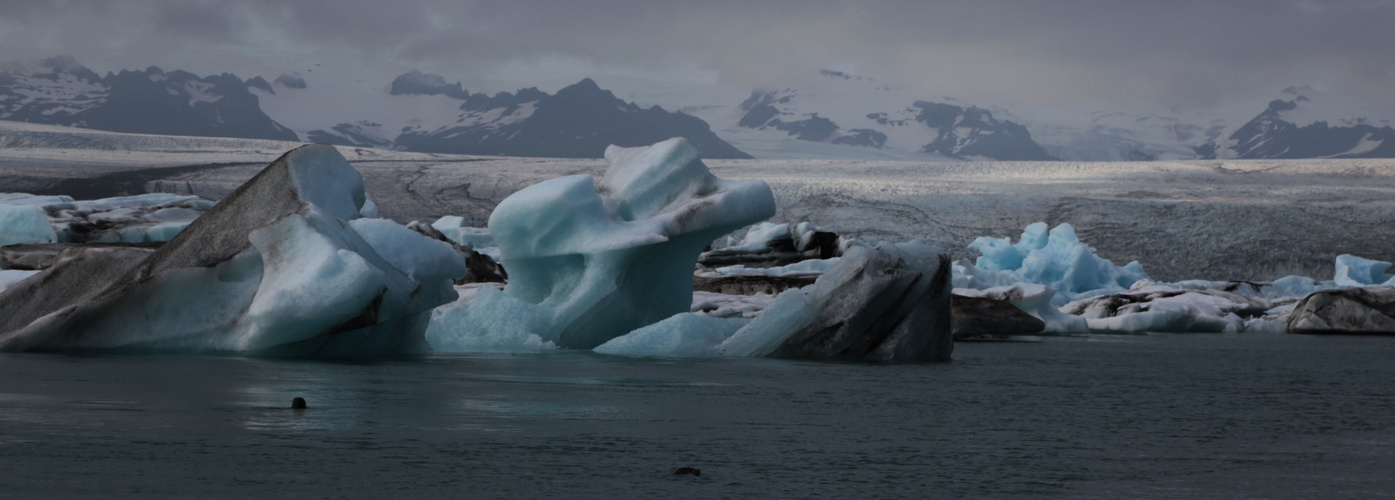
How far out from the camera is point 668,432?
3.42 m

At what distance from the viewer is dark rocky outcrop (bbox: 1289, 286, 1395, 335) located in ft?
42.7

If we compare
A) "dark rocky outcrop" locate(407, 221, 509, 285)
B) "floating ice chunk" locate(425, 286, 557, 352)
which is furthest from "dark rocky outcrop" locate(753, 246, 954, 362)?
"dark rocky outcrop" locate(407, 221, 509, 285)

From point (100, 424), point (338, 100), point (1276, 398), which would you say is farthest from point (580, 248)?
point (338, 100)

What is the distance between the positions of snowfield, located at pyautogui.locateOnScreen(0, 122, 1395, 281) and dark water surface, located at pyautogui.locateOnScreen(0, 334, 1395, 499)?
1616 centimetres

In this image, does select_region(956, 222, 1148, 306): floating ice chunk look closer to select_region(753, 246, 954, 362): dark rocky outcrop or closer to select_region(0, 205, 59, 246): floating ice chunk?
Result: select_region(753, 246, 954, 362): dark rocky outcrop

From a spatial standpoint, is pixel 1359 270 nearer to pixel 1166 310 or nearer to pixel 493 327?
pixel 1166 310

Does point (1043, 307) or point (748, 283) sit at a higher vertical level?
point (748, 283)

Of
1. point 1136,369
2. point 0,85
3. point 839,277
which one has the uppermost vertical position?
point 0,85

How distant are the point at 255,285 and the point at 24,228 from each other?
992cm

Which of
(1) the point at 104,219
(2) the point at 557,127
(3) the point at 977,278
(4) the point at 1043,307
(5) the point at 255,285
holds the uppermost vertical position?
(2) the point at 557,127

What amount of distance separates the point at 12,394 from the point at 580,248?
14.9ft

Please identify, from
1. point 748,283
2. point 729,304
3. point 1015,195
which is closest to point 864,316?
point 729,304

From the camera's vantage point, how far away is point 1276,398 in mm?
5004

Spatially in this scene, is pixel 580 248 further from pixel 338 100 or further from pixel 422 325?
pixel 338 100
